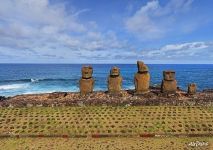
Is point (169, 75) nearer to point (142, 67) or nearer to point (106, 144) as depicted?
point (142, 67)

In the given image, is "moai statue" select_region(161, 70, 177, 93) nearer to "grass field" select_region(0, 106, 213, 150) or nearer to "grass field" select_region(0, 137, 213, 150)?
"grass field" select_region(0, 106, 213, 150)

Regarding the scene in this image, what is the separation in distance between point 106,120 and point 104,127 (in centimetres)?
96

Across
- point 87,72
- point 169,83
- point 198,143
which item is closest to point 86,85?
point 87,72

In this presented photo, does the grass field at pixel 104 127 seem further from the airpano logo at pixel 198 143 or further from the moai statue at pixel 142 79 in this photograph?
the moai statue at pixel 142 79

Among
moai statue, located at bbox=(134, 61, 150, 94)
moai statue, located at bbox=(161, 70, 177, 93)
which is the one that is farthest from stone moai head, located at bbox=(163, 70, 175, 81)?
moai statue, located at bbox=(134, 61, 150, 94)

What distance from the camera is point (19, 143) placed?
62.7ft

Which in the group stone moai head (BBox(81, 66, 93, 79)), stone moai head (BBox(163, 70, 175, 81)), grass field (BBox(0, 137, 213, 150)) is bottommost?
grass field (BBox(0, 137, 213, 150))

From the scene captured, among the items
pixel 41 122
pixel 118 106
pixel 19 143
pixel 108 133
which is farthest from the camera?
pixel 118 106

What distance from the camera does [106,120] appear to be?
21953 mm

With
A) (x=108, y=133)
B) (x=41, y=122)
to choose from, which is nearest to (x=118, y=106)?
(x=108, y=133)

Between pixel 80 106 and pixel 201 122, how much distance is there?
381 inches

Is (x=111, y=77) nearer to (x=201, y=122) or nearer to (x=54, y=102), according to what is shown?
(x=54, y=102)

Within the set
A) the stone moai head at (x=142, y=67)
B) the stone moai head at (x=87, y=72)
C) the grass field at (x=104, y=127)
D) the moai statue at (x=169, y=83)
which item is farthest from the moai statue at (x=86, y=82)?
the moai statue at (x=169, y=83)

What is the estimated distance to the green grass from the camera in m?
20.6
